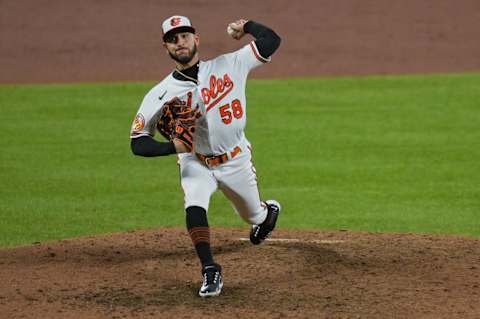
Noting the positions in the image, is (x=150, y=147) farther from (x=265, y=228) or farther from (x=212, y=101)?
(x=265, y=228)

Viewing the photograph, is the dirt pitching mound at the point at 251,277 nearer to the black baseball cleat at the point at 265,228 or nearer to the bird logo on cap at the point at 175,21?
the black baseball cleat at the point at 265,228

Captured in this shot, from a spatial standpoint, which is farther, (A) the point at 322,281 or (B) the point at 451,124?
(B) the point at 451,124

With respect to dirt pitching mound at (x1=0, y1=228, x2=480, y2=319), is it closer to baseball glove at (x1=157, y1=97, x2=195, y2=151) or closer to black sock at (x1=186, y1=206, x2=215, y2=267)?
black sock at (x1=186, y1=206, x2=215, y2=267)

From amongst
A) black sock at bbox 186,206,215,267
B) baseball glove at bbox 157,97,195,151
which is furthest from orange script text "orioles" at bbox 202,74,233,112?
black sock at bbox 186,206,215,267

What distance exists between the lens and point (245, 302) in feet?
18.6

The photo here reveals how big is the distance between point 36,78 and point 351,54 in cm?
552

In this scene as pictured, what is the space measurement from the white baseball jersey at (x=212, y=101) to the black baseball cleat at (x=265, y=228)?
0.79 m

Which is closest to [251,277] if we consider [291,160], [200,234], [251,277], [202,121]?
[251,277]

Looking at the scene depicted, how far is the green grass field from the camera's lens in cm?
865

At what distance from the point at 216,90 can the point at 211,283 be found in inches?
50.3

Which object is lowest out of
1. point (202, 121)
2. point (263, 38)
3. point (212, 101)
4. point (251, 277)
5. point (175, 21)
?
point (251, 277)

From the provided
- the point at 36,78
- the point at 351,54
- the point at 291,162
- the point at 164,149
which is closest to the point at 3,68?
the point at 36,78

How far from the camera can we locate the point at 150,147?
5906 mm

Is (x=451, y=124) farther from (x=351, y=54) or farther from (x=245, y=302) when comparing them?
(x=245, y=302)
